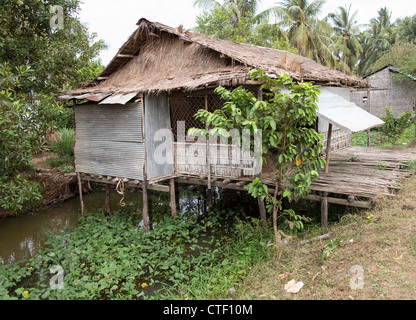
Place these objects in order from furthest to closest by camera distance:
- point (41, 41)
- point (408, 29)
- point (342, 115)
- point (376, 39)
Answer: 1. point (376, 39)
2. point (408, 29)
3. point (41, 41)
4. point (342, 115)

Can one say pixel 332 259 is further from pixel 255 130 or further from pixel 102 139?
pixel 102 139

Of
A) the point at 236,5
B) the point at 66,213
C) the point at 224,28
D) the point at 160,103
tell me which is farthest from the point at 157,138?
the point at 236,5

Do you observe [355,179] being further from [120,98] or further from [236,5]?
[236,5]

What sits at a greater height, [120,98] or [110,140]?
[120,98]

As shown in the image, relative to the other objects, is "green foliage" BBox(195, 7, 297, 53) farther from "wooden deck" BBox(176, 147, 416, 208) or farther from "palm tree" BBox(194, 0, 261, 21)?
"wooden deck" BBox(176, 147, 416, 208)

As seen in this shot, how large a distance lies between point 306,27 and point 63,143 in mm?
16798

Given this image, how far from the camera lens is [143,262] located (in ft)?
18.7

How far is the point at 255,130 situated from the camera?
4.31 meters

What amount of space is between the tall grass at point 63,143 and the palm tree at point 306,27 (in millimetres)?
14909

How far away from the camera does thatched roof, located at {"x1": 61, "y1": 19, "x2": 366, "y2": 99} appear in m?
6.33

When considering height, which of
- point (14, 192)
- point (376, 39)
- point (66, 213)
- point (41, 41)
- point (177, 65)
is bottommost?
point (66, 213)

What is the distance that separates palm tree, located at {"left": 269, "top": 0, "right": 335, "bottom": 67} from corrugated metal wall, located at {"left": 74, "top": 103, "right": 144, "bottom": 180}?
16.0 metres
